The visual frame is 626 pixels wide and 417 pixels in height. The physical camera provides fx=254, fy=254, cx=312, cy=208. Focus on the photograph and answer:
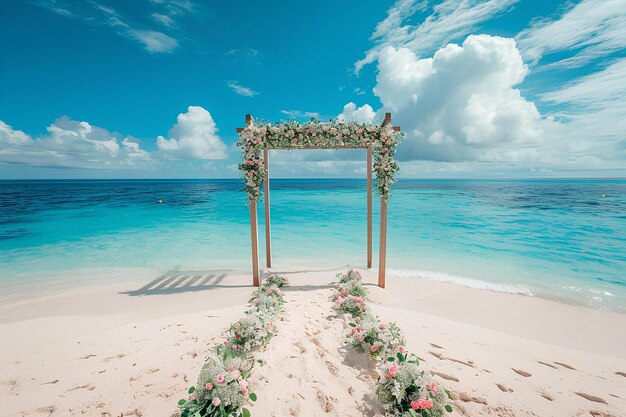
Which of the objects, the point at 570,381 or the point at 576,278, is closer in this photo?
the point at 570,381

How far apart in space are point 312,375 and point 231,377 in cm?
116

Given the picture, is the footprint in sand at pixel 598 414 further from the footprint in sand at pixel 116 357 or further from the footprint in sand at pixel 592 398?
the footprint in sand at pixel 116 357

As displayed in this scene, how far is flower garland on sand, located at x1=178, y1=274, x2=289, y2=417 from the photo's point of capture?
2.68 m

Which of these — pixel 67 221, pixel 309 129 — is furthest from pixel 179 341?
pixel 67 221

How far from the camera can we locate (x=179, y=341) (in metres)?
4.42

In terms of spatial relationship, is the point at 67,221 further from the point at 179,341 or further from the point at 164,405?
the point at 164,405

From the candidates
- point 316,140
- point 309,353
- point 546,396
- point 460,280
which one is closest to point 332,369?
point 309,353

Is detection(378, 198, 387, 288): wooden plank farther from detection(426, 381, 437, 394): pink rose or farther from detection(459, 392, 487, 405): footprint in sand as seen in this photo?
detection(426, 381, 437, 394): pink rose

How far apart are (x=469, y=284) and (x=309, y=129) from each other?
669 centimetres

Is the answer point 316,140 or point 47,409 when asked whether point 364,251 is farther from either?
point 47,409

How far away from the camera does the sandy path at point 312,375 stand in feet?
9.77

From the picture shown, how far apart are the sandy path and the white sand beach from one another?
16 mm

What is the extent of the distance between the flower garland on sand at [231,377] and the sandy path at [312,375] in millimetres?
189

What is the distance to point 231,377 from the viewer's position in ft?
9.44
